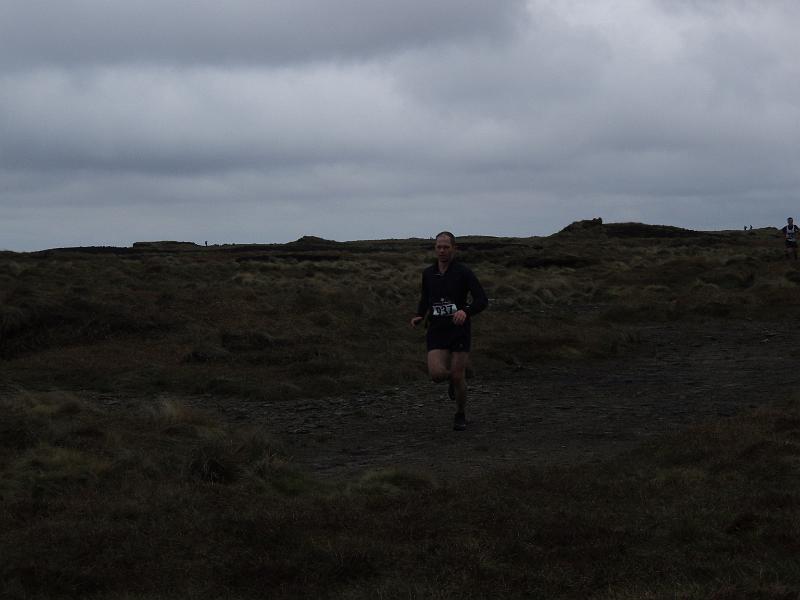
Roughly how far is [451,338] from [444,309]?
30 cm

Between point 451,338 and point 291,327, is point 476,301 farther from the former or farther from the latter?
point 291,327

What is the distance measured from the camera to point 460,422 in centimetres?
942

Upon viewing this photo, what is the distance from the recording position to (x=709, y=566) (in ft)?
15.8

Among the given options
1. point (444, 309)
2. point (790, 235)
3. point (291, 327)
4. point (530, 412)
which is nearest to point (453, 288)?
point (444, 309)

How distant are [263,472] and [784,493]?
3.67 m

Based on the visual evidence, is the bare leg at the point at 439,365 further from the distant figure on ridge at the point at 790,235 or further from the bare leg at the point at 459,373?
the distant figure on ridge at the point at 790,235

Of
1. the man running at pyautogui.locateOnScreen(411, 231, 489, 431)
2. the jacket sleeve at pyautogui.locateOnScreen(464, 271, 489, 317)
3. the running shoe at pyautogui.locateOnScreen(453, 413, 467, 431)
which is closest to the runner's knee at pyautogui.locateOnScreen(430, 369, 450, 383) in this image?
the man running at pyautogui.locateOnScreen(411, 231, 489, 431)

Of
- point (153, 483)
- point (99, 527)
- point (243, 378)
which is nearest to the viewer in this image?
point (99, 527)

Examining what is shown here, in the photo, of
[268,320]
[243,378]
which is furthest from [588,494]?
[268,320]

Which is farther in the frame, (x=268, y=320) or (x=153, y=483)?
(x=268, y=320)

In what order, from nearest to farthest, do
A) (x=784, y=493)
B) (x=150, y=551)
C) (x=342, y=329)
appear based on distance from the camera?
(x=150, y=551) → (x=784, y=493) → (x=342, y=329)

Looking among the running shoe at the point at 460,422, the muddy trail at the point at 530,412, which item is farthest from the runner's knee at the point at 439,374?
the muddy trail at the point at 530,412

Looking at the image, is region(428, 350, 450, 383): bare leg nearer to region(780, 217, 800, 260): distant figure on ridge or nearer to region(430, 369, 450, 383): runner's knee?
region(430, 369, 450, 383): runner's knee

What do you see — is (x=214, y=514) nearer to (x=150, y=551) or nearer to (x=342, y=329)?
(x=150, y=551)
